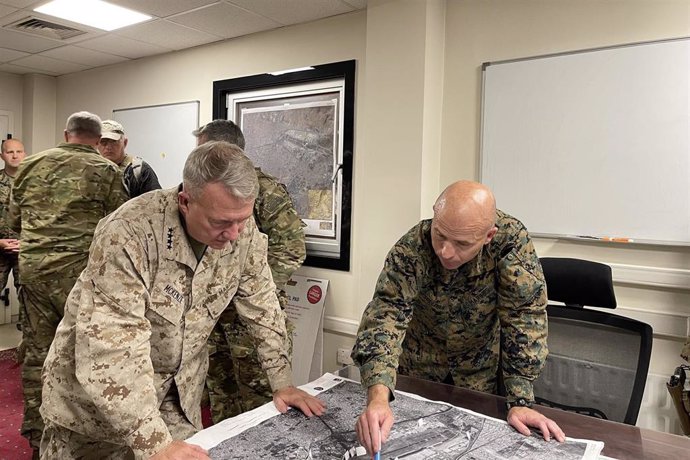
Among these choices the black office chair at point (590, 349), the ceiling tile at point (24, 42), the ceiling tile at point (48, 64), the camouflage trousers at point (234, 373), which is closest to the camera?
the black office chair at point (590, 349)

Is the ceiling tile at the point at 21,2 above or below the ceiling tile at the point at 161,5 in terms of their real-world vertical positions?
above

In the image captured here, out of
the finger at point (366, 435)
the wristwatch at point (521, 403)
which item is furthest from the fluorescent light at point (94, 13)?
the wristwatch at point (521, 403)

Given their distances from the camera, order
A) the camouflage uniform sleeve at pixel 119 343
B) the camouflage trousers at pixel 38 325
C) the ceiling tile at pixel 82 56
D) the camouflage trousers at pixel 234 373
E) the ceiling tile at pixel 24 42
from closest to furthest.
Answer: the camouflage uniform sleeve at pixel 119 343 → the camouflage trousers at pixel 234 373 → the camouflage trousers at pixel 38 325 → the ceiling tile at pixel 24 42 → the ceiling tile at pixel 82 56

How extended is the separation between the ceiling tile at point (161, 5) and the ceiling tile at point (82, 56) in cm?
121

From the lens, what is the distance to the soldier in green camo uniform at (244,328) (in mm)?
2289

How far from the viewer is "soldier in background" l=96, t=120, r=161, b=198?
10.1 feet

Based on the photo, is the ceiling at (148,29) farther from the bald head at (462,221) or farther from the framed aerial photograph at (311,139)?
the bald head at (462,221)

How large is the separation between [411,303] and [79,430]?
892 millimetres

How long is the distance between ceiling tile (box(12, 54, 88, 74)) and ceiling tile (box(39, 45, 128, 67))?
0.40 ft

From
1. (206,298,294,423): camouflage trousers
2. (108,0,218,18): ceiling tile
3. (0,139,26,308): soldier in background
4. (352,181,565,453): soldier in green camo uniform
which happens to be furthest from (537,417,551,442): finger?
(0,139,26,308): soldier in background

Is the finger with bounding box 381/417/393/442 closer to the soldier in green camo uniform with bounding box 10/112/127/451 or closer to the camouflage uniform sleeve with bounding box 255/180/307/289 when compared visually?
the camouflage uniform sleeve with bounding box 255/180/307/289

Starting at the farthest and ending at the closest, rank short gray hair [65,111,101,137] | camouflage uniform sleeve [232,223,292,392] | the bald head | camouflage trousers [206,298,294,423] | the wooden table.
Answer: short gray hair [65,111,101,137]
camouflage trousers [206,298,294,423]
camouflage uniform sleeve [232,223,292,392]
the bald head
the wooden table

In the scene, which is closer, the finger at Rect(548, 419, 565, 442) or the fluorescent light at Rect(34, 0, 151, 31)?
the finger at Rect(548, 419, 565, 442)

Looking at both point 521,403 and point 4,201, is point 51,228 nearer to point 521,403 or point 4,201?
point 4,201
